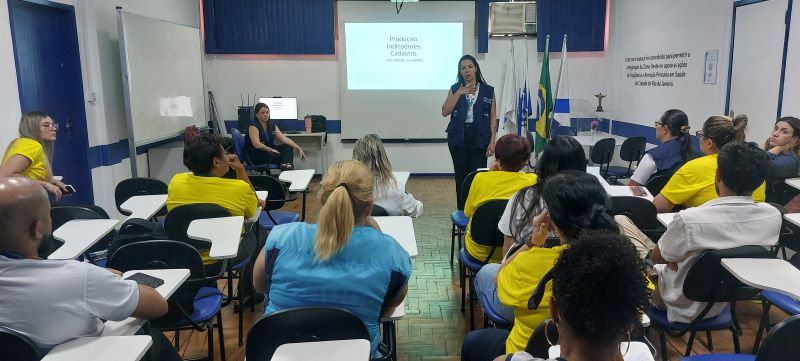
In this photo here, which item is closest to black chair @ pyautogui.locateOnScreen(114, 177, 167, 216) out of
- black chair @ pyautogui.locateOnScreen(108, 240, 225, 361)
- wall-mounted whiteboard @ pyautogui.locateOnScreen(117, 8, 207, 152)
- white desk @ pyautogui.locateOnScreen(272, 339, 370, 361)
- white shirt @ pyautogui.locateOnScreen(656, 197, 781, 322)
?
black chair @ pyautogui.locateOnScreen(108, 240, 225, 361)

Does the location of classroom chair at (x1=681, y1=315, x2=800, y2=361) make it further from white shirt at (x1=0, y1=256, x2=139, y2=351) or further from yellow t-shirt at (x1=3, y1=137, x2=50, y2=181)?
yellow t-shirt at (x1=3, y1=137, x2=50, y2=181)

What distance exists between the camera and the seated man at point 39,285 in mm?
1493

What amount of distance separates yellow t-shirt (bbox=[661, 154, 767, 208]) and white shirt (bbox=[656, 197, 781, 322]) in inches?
33.0

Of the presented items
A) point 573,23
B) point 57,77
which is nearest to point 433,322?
point 57,77

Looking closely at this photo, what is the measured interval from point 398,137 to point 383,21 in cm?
162

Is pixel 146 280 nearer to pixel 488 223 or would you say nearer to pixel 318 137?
pixel 488 223

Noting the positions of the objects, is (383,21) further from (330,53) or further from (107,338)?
(107,338)

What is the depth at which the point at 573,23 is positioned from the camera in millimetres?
7562

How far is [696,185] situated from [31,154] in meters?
4.25

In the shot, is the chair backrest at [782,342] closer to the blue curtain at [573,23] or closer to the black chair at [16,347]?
the black chair at [16,347]

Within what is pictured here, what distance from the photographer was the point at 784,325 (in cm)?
152

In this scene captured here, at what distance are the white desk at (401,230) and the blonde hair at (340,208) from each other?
476 mm

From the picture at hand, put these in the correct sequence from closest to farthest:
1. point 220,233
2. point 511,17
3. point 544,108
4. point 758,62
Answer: point 220,233 < point 758,62 < point 544,108 < point 511,17

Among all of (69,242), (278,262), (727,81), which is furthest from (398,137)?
(278,262)
